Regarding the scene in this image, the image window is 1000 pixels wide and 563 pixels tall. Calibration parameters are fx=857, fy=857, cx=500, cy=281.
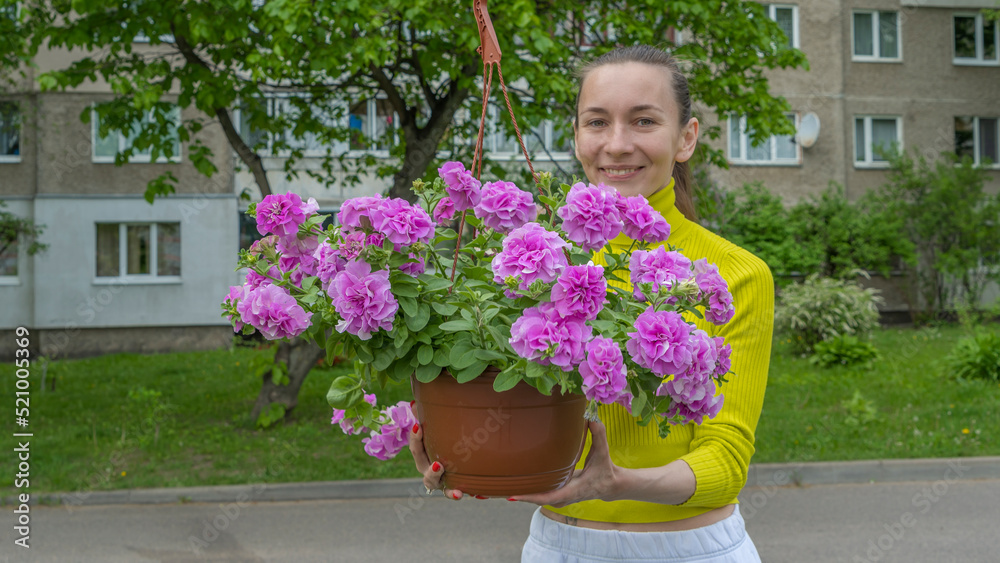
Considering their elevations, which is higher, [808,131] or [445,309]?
[808,131]

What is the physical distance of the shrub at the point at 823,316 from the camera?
44.3 feet

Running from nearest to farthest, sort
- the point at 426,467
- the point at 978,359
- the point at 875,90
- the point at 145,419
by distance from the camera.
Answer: the point at 426,467
the point at 145,419
the point at 978,359
the point at 875,90

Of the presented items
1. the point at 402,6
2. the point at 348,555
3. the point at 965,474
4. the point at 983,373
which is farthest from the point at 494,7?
the point at 983,373

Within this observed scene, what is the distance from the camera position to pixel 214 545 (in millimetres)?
5875

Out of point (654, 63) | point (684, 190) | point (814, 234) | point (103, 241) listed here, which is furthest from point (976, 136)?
point (654, 63)

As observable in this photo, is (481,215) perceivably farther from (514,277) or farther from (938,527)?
(938,527)

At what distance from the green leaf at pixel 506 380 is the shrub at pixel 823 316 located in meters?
12.9

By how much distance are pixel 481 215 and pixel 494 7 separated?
589cm

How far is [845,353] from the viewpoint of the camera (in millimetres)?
12211

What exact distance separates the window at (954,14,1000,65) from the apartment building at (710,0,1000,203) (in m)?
0.03

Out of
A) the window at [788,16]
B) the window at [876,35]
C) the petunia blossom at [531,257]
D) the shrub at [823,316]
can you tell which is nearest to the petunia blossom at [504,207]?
the petunia blossom at [531,257]

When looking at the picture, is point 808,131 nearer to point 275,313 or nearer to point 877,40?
point 877,40

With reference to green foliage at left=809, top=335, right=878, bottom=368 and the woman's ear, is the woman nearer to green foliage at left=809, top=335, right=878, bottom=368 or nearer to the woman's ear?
the woman's ear

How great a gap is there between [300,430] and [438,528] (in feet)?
9.40
